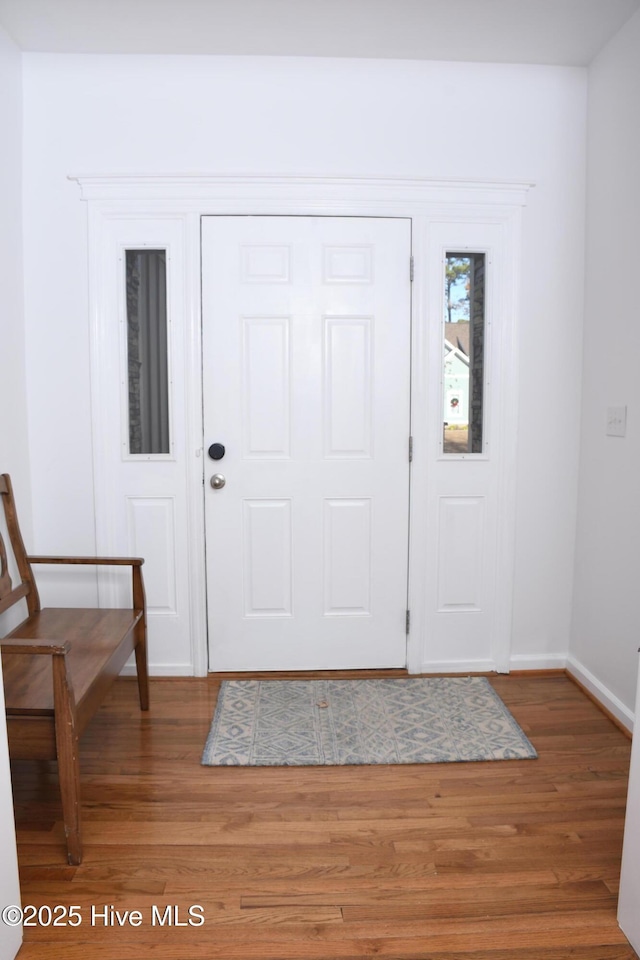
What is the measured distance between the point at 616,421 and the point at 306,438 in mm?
1312

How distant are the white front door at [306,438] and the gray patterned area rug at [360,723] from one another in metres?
Answer: 0.21

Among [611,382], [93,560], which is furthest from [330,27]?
[93,560]

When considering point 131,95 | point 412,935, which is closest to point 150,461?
point 131,95

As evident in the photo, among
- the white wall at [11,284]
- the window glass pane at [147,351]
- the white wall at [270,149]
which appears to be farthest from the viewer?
the window glass pane at [147,351]

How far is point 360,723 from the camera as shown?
2559 mm

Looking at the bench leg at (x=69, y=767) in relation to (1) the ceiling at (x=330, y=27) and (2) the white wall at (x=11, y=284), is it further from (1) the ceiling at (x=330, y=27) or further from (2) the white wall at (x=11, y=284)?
(1) the ceiling at (x=330, y=27)

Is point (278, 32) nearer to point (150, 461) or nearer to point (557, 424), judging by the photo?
point (150, 461)

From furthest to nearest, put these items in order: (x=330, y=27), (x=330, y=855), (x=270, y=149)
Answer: (x=270, y=149), (x=330, y=27), (x=330, y=855)

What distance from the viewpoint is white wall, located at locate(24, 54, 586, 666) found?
2721mm

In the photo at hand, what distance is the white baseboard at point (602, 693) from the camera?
2500 millimetres

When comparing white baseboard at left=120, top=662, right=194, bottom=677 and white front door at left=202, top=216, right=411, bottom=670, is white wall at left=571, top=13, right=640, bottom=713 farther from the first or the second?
white baseboard at left=120, top=662, right=194, bottom=677

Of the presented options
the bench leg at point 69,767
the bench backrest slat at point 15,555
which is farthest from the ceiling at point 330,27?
the bench leg at point 69,767

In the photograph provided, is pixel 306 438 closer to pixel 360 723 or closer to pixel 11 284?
pixel 360 723

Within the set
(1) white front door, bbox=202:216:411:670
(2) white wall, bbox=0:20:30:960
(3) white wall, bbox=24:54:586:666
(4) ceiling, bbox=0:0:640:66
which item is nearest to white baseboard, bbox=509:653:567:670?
(1) white front door, bbox=202:216:411:670
